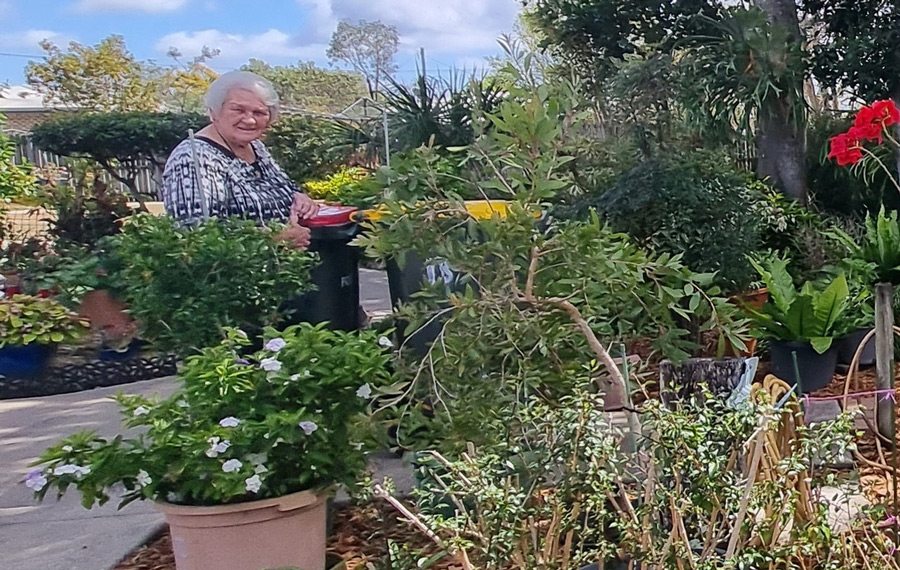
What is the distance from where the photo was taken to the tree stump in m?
2.14

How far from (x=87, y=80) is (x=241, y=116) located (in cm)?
1095

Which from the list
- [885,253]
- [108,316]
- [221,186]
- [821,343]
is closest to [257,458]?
[221,186]

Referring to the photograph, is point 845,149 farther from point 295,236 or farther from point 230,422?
point 230,422

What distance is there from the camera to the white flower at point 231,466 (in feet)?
6.60

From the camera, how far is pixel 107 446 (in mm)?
2121

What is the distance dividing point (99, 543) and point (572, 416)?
→ 5.72 feet

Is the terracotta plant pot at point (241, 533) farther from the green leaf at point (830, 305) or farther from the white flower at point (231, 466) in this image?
the green leaf at point (830, 305)

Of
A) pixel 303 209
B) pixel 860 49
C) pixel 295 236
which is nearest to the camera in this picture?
pixel 295 236

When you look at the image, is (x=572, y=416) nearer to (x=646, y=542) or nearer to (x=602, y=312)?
(x=646, y=542)

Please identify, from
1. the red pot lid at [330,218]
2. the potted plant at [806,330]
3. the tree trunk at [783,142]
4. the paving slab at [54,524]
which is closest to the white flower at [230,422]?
the paving slab at [54,524]

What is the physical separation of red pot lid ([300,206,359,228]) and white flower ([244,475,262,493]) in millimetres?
1589

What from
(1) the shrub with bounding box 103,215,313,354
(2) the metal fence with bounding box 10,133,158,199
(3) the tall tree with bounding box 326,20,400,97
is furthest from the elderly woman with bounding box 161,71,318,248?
(3) the tall tree with bounding box 326,20,400,97

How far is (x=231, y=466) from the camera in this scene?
6.60 ft

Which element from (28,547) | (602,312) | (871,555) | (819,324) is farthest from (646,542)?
(819,324)
